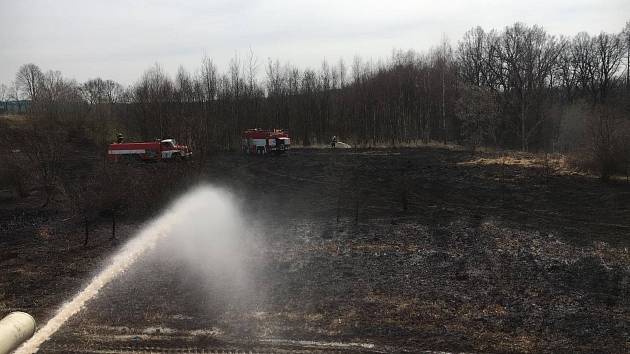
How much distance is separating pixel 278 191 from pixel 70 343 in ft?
47.9

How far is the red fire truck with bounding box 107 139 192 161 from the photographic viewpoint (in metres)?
29.2

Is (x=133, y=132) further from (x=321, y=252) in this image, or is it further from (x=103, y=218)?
(x=321, y=252)

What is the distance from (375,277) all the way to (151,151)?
20.6 meters

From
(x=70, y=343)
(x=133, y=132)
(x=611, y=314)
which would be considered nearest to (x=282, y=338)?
(x=70, y=343)

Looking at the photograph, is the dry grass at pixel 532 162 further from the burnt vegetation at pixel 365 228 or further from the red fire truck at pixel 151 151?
the red fire truck at pixel 151 151

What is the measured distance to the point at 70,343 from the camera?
31.6ft

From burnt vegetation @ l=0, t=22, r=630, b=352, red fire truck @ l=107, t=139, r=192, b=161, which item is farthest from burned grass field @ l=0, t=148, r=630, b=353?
red fire truck @ l=107, t=139, r=192, b=161

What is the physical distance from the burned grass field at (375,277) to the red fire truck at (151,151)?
811cm

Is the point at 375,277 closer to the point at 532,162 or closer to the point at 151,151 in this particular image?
the point at 532,162

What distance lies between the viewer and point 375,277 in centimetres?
1285

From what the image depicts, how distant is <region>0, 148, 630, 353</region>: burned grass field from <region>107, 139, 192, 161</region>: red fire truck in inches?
319

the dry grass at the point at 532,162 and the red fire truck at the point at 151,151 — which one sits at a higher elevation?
the red fire truck at the point at 151,151

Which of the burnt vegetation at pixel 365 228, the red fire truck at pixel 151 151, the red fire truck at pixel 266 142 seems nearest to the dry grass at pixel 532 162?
the burnt vegetation at pixel 365 228

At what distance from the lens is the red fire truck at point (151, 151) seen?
→ 2919 centimetres
